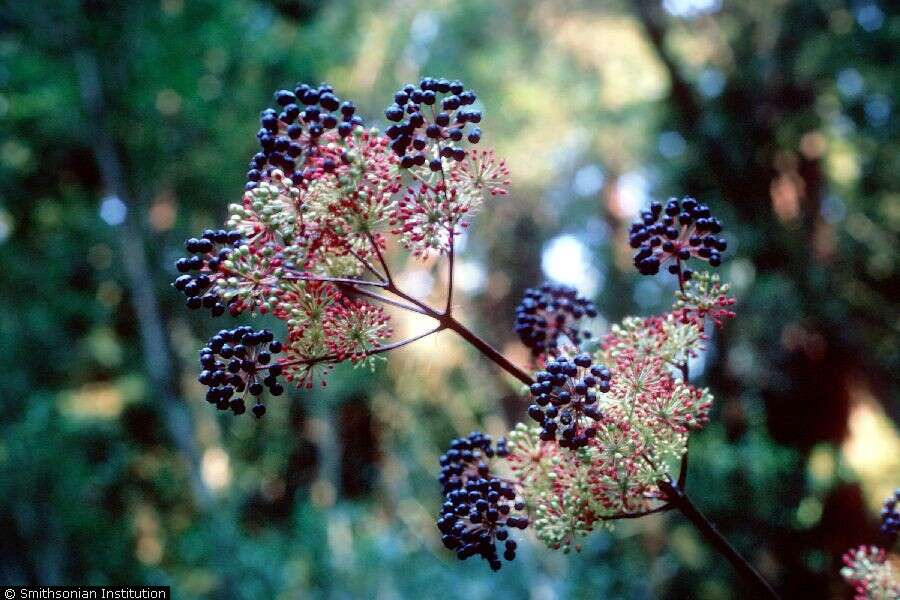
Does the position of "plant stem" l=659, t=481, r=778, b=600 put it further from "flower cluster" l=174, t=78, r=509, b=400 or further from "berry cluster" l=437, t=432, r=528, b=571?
"flower cluster" l=174, t=78, r=509, b=400

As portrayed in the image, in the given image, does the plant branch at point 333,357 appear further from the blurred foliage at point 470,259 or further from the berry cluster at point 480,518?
the blurred foliage at point 470,259

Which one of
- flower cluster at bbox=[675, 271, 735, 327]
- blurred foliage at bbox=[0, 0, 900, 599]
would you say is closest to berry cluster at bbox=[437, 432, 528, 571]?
flower cluster at bbox=[675, 271, 735, 327]

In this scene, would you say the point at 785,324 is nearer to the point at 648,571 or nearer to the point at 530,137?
the point at 648,571

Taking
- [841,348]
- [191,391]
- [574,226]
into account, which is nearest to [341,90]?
[574,226]

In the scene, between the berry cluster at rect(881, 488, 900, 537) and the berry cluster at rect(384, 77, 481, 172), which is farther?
the berry cluster at rect(881, 488, 900, 537)

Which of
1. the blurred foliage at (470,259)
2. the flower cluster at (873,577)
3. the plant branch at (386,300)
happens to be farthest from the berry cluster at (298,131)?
the blurred foliage at (470,259)

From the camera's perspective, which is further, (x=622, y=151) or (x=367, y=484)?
(x=367, y=484)
